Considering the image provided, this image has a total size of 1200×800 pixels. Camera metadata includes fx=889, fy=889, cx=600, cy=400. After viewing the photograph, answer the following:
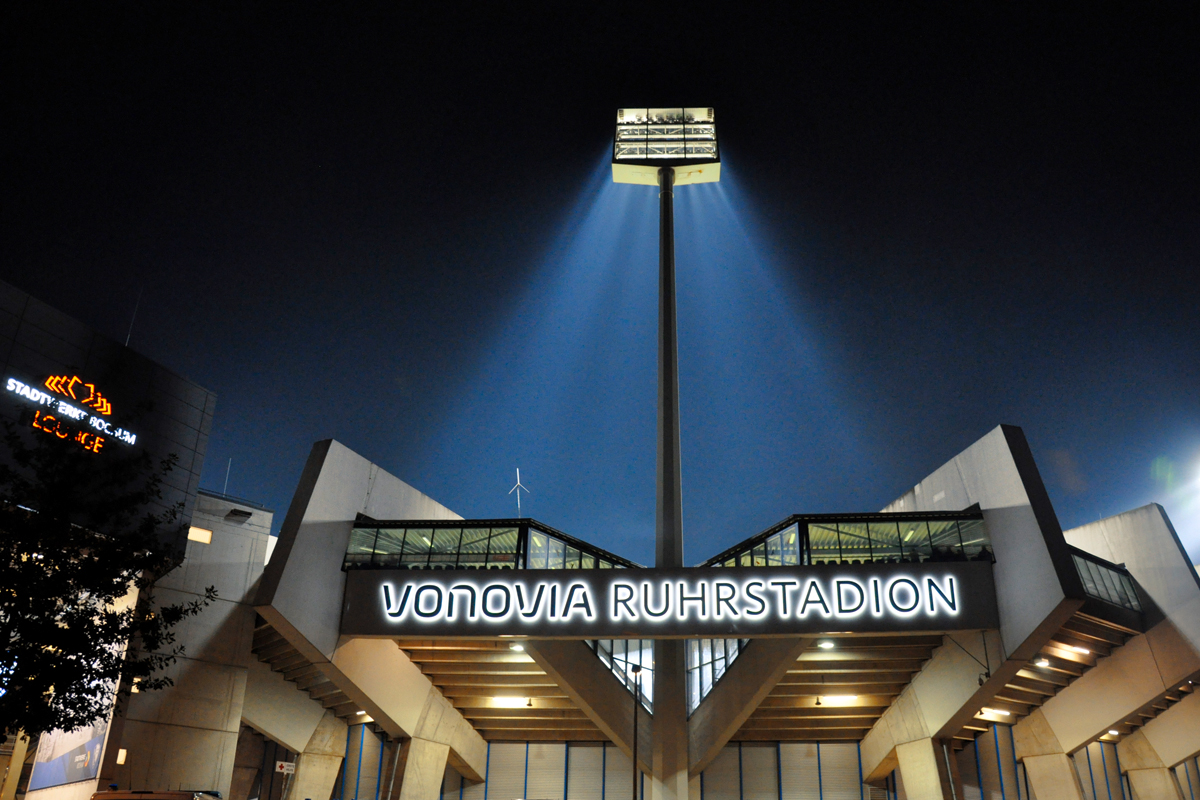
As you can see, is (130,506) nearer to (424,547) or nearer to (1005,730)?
(424,547)

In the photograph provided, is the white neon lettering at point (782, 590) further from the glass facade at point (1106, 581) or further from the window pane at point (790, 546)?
the glass facade at point (1106, 581)

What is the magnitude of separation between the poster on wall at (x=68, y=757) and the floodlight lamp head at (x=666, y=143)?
115 feet

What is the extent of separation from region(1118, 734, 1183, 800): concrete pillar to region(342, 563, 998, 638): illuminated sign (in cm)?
1894

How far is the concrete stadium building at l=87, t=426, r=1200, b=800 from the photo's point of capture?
30.8 metres

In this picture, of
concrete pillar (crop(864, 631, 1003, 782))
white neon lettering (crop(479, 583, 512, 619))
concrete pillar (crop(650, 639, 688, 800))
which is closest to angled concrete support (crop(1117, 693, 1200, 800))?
concrete pillar (crop(864, 631, 1003, 782))

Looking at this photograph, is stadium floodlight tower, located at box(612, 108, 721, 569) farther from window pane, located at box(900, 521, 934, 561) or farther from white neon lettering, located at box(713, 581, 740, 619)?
white neon lettering, located at box(713, 581, 740, 619)

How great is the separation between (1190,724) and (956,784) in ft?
39.7

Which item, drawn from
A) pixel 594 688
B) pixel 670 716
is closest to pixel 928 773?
pixel 670 716

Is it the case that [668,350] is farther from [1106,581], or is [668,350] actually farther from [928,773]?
[928,773]

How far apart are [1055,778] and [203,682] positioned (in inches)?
1391

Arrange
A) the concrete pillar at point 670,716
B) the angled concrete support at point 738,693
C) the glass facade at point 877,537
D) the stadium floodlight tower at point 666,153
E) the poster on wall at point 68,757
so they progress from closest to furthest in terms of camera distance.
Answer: the poster on wall at point 68,757
the angled concrete support at point 738,693
the glass facade at point 877,537
the concrete pillar at point 670,716
the stadium floodlight tower at point 666,153

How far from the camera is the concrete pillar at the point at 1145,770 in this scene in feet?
136

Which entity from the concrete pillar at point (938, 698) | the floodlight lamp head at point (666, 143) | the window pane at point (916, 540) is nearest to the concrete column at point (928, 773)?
the concrete pillar at point (938, 698)

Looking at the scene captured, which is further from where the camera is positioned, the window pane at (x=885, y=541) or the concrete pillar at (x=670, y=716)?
the concrete pillar at (x=670, y=716)
